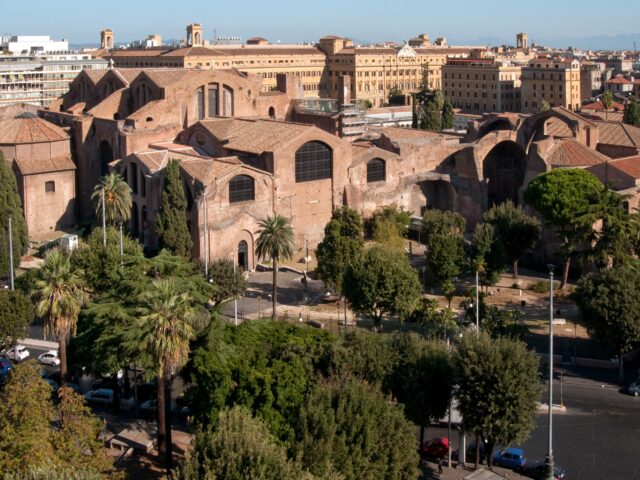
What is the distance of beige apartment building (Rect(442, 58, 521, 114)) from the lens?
15188 centimetres

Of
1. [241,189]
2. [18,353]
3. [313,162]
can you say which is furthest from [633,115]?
[18,353]

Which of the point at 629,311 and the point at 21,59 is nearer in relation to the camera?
the point at 629,311

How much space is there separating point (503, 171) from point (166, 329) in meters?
51.7

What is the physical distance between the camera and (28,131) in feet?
239

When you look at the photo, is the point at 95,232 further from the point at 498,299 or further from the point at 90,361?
the point at 498,299

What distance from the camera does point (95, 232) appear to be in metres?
59.7

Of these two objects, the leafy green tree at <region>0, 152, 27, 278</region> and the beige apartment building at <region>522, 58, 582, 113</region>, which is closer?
the leafy green tree at <region>0, 152, 27, 278</region>

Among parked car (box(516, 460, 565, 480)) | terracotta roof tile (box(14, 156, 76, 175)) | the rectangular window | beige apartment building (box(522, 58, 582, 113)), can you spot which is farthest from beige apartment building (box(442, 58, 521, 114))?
parked car (box(516, 460, 565, 480))

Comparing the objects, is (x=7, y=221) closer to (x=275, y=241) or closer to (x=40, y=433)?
(x=275, y=241)

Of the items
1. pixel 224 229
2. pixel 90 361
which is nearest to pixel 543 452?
pixel 90 361

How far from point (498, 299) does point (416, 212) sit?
18176 millimetres

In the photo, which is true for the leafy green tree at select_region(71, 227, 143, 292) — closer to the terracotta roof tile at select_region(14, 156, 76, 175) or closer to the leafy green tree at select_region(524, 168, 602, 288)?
the terracotta roof tile at select_region(14, 156, 76, 175)

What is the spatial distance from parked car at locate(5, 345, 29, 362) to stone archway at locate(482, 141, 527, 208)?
42.1 metres

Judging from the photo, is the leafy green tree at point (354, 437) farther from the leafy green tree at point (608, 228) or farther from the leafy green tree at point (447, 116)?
the leafy green tree at point (447, 116)
